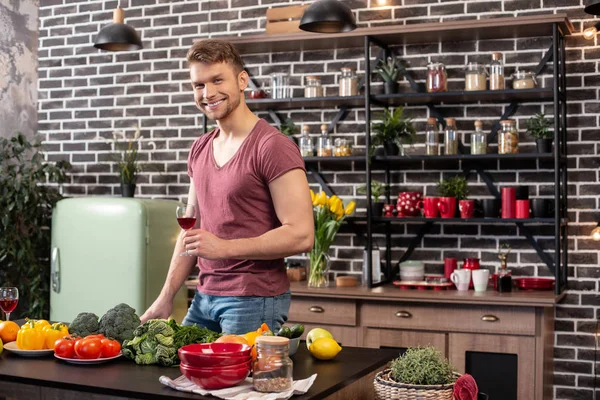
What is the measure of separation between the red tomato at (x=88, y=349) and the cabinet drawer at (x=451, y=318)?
94.5 inches

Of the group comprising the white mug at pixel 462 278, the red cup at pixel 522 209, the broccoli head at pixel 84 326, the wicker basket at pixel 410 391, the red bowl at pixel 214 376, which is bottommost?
the wicker basket at pixel 410 391

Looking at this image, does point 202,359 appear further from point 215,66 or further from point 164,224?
point 164,224

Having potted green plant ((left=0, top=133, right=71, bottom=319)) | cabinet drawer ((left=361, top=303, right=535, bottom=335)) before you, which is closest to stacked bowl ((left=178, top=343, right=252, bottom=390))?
cabinet drawer ((left=361, top=303, right=535, bottom=335))

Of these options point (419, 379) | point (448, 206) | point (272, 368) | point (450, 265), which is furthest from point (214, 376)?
point (450, 265)

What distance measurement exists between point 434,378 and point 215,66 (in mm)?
1251

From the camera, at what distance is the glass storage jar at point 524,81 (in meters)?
4.65

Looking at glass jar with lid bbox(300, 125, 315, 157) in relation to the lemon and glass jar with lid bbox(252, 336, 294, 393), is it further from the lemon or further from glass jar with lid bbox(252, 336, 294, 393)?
glass jar with lid bbox(252, 336, 294, 393)

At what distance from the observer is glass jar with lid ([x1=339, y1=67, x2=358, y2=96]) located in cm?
501

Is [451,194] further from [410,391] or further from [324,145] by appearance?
[410,391]

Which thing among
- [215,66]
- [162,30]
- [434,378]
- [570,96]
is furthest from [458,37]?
[434,378]

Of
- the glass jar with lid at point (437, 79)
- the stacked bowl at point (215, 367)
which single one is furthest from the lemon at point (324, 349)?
the glass jar with lid at point (437, 79)

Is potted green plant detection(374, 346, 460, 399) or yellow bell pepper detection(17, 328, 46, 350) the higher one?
yellow bell pepper detection(17, 328, 46, 350)

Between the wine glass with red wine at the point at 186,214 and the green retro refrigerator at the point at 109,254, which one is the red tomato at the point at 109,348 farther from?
the green retro refrigerator at the point at 109,254

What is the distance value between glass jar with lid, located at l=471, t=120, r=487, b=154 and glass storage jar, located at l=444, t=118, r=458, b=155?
103 mm
